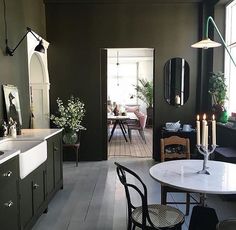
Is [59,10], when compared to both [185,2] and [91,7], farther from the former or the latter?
[185,2]

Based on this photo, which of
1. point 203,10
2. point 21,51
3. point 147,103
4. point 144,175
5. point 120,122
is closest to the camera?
point 21,51

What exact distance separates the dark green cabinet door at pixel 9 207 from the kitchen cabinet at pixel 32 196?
6.2 inches

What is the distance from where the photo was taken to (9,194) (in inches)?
88.0

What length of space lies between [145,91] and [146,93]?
0.16m

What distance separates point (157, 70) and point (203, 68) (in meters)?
0.91

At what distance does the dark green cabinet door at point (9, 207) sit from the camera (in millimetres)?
2092

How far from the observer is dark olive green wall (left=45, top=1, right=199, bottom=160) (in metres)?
5.59

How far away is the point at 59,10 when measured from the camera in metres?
5.57

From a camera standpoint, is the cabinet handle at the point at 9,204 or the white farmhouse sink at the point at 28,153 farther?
the white farmhouse sink at the point at 28,153

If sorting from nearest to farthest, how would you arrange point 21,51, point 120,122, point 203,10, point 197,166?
1. point 197,166
2. point 21,51
3. point 203,10
4. point 120,122

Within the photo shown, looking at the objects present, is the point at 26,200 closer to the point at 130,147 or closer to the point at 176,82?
the point at 176,82

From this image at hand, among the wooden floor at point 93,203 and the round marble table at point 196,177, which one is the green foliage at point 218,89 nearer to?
the wooden floor at point 93,203

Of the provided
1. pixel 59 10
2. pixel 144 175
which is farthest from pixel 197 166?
pixel 59 10

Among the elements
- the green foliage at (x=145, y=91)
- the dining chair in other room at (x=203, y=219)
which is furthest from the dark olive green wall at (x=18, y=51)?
the green foliage at (x=145, y=91)
